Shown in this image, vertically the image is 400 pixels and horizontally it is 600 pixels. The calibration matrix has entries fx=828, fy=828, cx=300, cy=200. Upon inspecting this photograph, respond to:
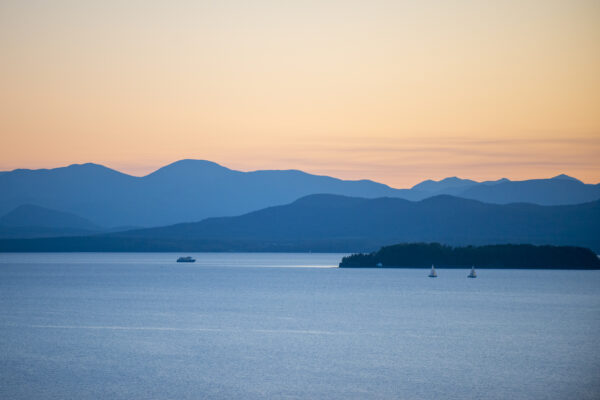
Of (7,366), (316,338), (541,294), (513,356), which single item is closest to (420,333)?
(316,338)

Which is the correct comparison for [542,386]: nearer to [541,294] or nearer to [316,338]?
[316,338]

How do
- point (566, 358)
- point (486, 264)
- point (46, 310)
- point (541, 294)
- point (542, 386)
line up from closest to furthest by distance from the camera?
point (542, 386) < point (566, 358) < point (46, 310) < point (541, 294) < point (486, 264)

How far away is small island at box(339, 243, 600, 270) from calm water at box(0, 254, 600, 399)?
75.1 metres

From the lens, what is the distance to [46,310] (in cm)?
6762

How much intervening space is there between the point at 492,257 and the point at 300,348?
393 feet

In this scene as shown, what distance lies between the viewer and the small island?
503 feet

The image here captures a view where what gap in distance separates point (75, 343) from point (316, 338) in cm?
1340

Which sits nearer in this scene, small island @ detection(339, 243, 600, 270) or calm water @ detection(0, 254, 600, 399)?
calm water @ detection(0, 254, 600, 399)

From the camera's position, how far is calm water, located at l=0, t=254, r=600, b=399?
1265 inches

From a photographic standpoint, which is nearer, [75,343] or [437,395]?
[437,395]

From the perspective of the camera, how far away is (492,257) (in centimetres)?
15700

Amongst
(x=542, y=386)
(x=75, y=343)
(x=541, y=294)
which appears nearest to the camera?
(x=542, y=386)

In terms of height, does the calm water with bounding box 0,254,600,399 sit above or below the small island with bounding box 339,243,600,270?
below

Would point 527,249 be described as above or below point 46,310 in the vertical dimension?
above
